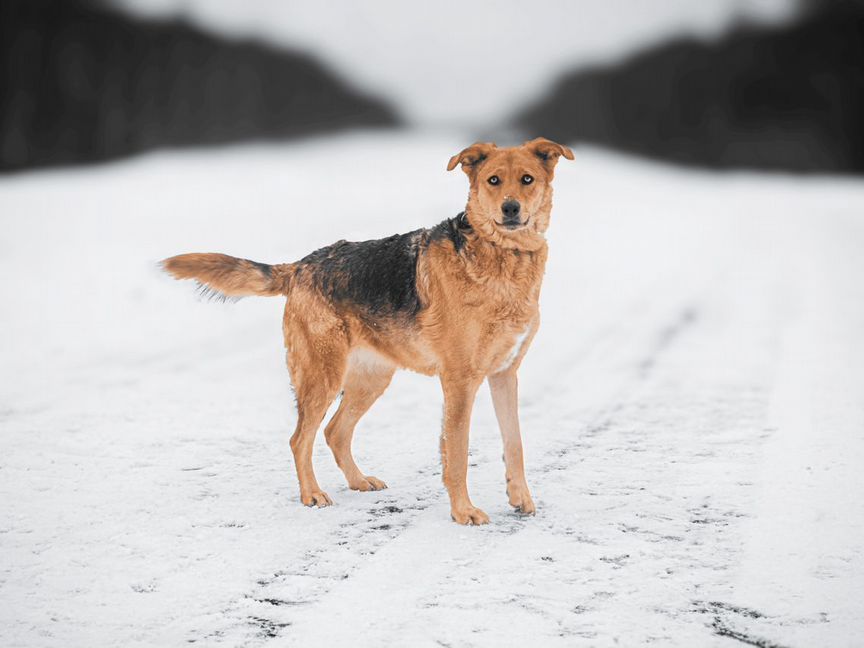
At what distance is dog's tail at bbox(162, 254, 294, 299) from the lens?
5.40 metres

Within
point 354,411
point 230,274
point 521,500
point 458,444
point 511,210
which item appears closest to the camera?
point 511,210

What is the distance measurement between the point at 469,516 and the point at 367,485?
888mm

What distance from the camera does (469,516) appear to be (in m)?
4.77

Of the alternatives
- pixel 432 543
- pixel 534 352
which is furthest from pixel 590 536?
pixel 534 352

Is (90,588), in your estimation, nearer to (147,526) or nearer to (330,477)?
(147,526)

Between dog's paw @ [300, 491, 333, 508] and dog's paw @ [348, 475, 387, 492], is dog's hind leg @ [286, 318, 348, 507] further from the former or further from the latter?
dog's paw @ [348, 475, 387, 492]

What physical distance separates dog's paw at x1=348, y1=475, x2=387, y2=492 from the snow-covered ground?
0.42 feet

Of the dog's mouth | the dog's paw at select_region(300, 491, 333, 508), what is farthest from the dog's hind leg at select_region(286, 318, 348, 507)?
the dog's mouth

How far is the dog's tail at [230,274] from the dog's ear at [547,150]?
173cm

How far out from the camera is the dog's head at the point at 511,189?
15.5ft

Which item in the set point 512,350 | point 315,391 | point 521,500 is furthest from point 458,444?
point 315,391

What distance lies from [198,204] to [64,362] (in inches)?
389

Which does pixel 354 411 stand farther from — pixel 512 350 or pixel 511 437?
pixel 512 350

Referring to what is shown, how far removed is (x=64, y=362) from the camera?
327 inches
